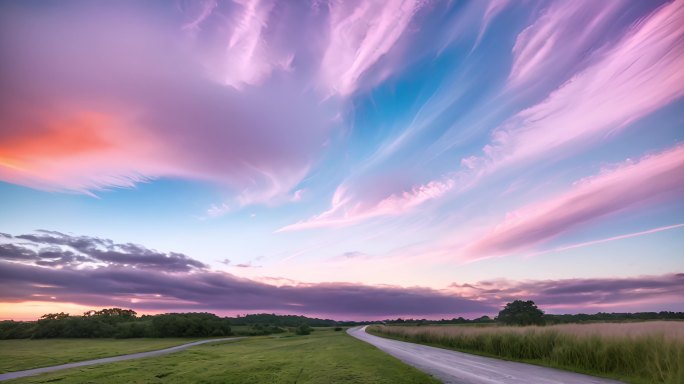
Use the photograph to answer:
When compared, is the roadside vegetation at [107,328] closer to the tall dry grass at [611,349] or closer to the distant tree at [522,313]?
the distant tree at [522,313]

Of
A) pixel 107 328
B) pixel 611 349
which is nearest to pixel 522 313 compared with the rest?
Result: pixel 611 349

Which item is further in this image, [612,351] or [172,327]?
[172,327]

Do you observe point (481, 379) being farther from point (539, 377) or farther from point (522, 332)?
point (522, 332)

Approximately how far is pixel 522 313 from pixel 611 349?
371 ft

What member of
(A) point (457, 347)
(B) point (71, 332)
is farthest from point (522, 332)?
(B) point (71, 332)

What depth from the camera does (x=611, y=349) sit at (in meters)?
20.2

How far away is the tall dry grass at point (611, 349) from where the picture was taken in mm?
16531

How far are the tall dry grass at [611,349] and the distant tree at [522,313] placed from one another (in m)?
96.9

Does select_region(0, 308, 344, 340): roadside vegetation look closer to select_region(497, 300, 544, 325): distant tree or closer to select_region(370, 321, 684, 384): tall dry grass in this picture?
select_region(497, 300, 544, 325): distant tree

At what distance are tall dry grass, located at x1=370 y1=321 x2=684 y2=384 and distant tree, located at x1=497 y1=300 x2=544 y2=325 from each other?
96926 millimetres

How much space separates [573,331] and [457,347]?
19.2 m

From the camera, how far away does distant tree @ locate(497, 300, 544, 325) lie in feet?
376

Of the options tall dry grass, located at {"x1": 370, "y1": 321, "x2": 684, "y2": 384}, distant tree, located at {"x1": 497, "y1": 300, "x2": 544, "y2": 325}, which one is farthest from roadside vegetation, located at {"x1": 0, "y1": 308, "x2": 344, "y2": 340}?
tall dry grass, located at {"x1": 370, "y1": 321, "x2": 684, "y2": 384}

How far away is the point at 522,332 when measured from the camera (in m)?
30.4
